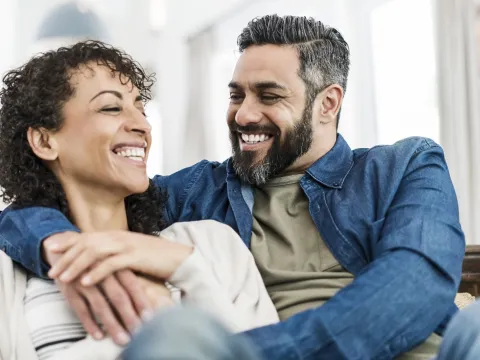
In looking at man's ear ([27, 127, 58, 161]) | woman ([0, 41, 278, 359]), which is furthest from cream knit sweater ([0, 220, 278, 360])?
man's ear ([27, 127, 58, 161])

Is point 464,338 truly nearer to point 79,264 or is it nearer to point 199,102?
point 79,264

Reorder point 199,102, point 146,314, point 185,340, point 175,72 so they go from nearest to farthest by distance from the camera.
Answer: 1. point 185,340
2. point 146,314
3. point 199,102
4. point 175,72

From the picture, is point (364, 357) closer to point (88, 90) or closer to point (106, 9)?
point (88, 90)

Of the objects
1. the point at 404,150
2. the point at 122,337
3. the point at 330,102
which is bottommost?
the point at 122,337

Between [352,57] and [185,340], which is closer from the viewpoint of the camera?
[185,340]

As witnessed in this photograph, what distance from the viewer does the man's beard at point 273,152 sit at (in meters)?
1.87

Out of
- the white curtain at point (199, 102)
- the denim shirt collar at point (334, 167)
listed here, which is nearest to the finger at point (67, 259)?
the denim shirt collar at point (334, 167)

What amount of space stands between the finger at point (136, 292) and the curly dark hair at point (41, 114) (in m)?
0.36

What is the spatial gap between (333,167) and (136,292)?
69 centimetres

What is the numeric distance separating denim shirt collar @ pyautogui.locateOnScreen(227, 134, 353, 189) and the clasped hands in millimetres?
506

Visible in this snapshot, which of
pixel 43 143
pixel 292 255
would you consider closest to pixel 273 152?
pixel 292 255

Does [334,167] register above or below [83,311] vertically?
above

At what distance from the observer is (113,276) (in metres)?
1.39

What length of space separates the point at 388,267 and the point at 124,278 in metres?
0.50
